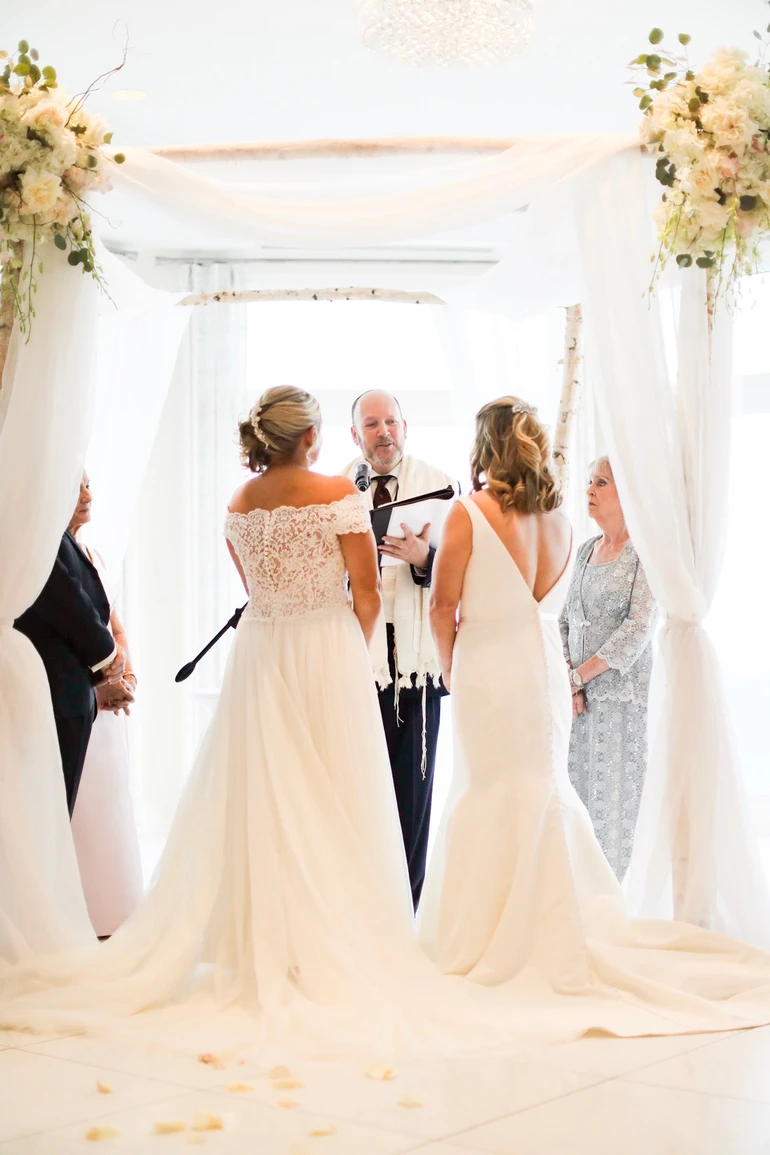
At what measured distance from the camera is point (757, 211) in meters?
3.38

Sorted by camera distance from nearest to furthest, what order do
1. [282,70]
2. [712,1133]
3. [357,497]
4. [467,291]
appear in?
1. [712,1133]
2. [357,497]
3. [467,291]
4. [282,70]

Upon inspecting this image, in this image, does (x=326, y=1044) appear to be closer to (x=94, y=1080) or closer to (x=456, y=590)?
(x=94, y=1080)

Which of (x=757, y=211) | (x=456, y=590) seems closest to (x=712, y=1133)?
(x=456, y=590)

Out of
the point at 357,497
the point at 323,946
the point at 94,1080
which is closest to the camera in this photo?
the point at 94,1080

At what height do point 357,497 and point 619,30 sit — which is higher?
point 619,30

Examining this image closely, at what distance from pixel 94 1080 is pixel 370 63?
4.34 m

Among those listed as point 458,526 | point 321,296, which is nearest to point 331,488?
point 458,526

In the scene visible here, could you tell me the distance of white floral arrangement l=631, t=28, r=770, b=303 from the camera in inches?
130

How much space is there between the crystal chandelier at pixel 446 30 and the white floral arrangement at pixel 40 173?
1455 millimetres

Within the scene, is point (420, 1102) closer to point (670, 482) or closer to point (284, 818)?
point (284, 818)

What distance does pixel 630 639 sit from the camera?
418 centimetres

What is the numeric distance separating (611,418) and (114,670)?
173cm

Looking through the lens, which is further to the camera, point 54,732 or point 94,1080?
point 54,732

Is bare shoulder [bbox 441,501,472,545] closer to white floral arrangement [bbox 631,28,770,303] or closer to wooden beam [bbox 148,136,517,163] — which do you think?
white floral arrangement [bbox 631,28,770,303]
